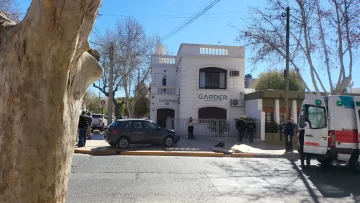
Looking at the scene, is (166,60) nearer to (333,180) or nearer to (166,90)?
(166,90)

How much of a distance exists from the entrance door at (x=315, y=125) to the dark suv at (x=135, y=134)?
721 cm

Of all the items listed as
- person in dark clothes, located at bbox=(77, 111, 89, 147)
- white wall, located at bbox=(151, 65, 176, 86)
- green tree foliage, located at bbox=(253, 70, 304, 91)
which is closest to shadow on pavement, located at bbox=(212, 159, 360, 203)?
person in dark clothes, located at bbox=(77, 111, 89, 147)

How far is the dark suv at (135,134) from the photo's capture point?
1498 cm

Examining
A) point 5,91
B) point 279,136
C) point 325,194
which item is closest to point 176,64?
point 279,136

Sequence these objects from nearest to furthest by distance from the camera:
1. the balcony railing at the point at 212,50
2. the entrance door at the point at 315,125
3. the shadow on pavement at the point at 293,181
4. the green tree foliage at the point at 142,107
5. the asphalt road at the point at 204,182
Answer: the asphalt road at the point at 204,182 → the shadow on pavement at the point at 293,181 → the entrance door at the point at 315,125 → the balcony railing at the point at 212,50 → the green tree foliage at the point at 142,107

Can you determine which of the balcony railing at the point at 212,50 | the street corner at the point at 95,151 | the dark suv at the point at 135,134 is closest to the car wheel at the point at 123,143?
→ the dark suv at the point at 135,134

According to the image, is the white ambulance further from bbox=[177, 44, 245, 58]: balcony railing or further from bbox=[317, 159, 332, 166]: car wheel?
bbox=[177, 44, 245, 58]: balcony railing

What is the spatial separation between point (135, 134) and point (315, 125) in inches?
330

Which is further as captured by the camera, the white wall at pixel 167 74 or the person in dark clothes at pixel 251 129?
the white wall at pixel 167 74

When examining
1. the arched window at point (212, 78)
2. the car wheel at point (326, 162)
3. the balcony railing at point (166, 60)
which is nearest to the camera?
the car wheel at point (326, 162)

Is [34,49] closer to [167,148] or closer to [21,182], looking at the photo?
[21,182]

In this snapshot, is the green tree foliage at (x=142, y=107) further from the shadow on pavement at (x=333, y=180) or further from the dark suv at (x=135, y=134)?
the shadow on pavement at (x=333, y=180)

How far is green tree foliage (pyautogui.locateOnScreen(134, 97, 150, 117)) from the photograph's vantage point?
145 feet

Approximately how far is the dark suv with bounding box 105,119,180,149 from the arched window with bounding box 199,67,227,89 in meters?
8.29
